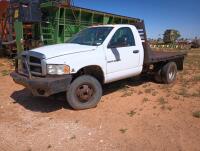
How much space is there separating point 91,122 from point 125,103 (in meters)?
1.44

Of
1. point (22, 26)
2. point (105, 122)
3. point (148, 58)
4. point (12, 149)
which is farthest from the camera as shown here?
point (22, 26)

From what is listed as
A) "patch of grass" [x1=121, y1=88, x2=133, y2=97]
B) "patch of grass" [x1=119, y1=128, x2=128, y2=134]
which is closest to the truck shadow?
"patch of grass" [x1=121, y1=88, x2=133, y2=97]

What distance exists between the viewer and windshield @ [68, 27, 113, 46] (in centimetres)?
671

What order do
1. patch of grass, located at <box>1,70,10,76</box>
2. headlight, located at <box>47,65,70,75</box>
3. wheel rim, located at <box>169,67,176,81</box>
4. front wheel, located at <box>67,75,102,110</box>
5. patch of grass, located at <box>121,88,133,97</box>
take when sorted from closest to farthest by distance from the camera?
headlight, located at <box>47,65,70,75</box>, front wheel, located at <box>67,75,102,110</box>, patch of grass, located at <box>121,88,133,97</box>, wheel rim, located at <box>169,67,176,81</box>, patch of grass, located at <box>1,70,10,76</box>

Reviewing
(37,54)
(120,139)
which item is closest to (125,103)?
(120,139)

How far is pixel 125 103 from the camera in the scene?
261 inches

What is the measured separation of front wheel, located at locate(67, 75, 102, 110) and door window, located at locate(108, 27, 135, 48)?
43.0 inches

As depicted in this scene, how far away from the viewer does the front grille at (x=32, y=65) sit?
5.66 meters

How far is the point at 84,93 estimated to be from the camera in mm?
6105

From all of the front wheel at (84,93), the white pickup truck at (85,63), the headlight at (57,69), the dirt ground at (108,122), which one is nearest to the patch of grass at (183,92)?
the dirt ground at (108,122)

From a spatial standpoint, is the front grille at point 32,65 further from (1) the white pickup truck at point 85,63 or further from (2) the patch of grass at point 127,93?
(2) the patch of grass at point 127,93

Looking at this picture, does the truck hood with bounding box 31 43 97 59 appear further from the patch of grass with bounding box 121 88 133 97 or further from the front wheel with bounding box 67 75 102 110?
the patch of grass with bounding box 121 88 133 97

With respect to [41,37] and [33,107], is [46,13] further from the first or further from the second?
[33,107]

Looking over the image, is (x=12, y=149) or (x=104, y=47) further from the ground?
(x=104, y=47)
